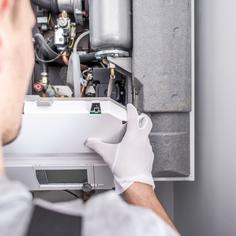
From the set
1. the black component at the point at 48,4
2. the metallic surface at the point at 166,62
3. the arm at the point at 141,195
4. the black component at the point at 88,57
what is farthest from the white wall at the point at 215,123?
the black component at the point at 48,4

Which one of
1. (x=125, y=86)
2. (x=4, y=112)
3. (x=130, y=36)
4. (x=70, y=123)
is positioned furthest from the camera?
(x=125, y=86)

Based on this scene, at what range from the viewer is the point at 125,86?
53.1 inches

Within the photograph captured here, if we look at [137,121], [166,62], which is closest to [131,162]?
[137,121]

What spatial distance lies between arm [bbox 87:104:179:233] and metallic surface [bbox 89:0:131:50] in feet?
0.92

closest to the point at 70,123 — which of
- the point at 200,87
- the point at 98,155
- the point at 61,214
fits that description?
the point at 98,155

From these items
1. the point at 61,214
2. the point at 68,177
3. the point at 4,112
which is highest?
the point at 4,112

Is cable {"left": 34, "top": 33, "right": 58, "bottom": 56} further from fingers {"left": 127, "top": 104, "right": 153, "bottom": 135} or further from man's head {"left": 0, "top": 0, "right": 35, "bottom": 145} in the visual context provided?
man's head {"left": 0, "top": 0, "right": 35, "bottom": 145}

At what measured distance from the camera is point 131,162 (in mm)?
1028

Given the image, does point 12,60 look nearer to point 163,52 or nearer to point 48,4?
point 163,52

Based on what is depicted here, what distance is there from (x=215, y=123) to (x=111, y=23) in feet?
1.67

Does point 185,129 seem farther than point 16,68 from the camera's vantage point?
Yes

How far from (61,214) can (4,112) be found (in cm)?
18

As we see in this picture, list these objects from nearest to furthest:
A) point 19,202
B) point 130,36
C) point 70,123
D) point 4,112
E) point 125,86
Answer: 1. point 19,202
2. point 4,112
3. point 70,123
4. point 130,36
5. point 125,86

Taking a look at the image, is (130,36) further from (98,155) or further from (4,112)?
(4,112)
